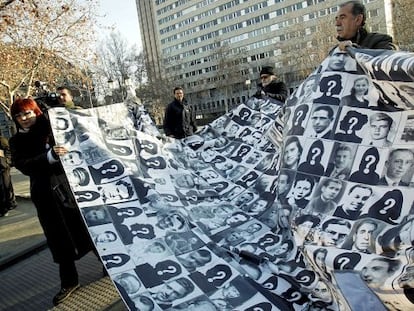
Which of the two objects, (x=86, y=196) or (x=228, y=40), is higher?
(x=228, y=40)

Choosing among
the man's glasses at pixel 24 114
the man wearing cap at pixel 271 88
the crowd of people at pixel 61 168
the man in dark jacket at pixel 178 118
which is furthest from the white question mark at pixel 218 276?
the man in dark jacket at pixel 178 118

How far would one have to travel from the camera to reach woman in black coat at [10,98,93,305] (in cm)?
328

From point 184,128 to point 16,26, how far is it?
182 inches

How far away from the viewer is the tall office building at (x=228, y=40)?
62.8 meters

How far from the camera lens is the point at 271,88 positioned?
17.3ft

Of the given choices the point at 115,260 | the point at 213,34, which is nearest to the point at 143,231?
the point at 115,260

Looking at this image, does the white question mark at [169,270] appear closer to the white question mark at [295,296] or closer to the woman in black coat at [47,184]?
the white question mark at [295,296]

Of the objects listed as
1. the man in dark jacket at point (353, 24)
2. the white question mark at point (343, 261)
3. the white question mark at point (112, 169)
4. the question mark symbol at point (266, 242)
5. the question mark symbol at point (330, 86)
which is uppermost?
the man in dark jacket at point (353, 24)

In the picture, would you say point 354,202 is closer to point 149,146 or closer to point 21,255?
point 149,146

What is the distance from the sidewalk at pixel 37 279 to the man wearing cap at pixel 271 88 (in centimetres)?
281

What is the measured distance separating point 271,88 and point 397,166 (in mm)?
3109

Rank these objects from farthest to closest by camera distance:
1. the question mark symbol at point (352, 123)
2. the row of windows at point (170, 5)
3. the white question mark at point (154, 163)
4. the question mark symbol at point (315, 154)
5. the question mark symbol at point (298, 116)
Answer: the row of windows at point (170, 5), the white question mark at point (154, 163), the question mark symbol at point (298, 116), the question mark symbol at point (315, 154), the question mark symbol at point (352, 123)

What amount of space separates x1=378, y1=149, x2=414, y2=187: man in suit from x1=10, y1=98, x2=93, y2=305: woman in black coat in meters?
2.32

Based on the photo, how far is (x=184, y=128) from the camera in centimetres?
659
